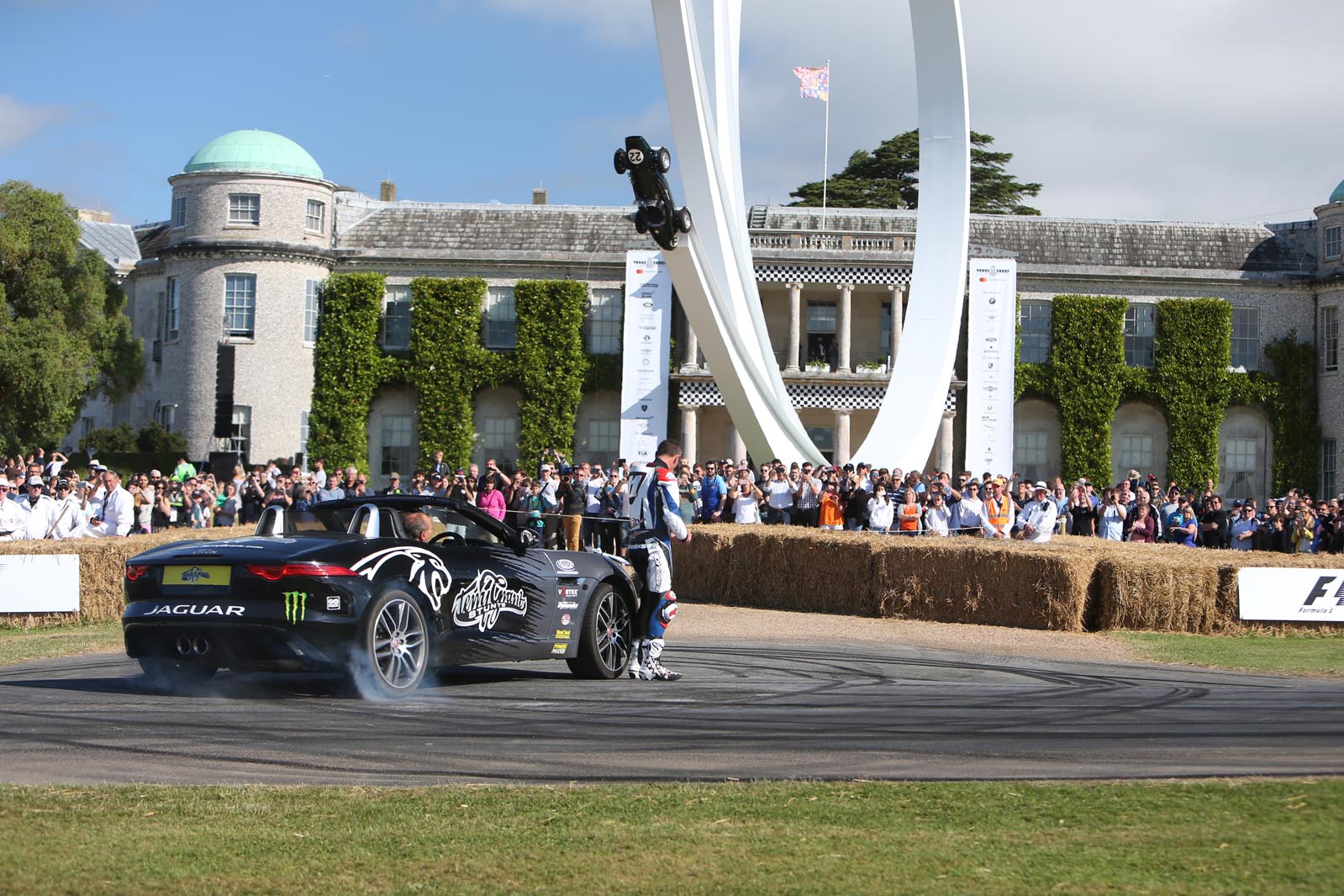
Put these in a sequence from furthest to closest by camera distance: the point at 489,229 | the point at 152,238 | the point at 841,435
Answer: the point at 152,238 < the point at 489,229 < the point at 841,435

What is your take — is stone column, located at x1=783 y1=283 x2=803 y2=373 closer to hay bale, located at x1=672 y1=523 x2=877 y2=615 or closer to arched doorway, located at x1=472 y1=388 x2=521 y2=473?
arched doorway, located at x1=472 y1=388 x2=521 y2=473

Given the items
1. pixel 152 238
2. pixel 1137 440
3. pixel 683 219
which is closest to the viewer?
pixel 683 219

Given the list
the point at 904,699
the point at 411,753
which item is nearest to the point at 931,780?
the point at 411,753

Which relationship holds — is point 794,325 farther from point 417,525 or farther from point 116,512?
point 417,525

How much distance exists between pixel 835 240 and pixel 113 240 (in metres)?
33.3

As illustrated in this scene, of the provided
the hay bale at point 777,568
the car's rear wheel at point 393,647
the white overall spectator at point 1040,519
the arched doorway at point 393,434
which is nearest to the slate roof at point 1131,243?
the arched doorway at point 393,434

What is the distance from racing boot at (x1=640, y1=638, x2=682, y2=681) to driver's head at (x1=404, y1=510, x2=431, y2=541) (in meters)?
1.94

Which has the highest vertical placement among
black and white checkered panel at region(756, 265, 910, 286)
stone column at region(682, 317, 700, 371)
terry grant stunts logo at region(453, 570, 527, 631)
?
black and white checkered panel at region(756, 265, 910, 286)

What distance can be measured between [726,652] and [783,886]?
9383mm

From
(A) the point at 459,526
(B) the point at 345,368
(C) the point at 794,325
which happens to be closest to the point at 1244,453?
(C) the point at 794,325

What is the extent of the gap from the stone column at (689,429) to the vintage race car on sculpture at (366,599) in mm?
38351

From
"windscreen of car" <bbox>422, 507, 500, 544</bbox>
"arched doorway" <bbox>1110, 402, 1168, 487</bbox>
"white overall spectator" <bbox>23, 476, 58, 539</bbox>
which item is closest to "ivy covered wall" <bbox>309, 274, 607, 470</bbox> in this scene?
"arched doorway" <bbox>1110, 402, 1168, 487</bbox>

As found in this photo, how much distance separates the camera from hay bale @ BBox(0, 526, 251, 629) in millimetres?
17312

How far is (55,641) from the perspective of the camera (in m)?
15.4
